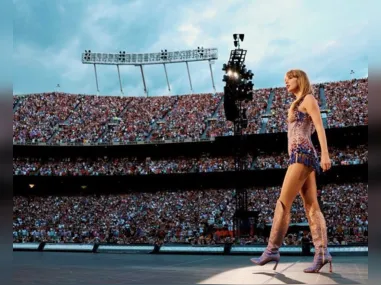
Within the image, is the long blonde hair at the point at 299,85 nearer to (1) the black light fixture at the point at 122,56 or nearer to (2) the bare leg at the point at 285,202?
(2) the bare leg at the point at 285,202

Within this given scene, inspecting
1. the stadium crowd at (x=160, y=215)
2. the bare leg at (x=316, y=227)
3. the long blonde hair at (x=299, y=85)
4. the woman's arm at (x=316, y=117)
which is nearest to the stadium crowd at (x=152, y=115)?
the stadium crowd at (x=160, y=215)

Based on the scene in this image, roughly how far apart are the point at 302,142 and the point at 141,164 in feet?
109

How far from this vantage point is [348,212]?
27203 millimetres

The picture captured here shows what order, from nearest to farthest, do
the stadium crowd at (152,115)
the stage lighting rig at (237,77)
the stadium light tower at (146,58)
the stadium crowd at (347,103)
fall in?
the stage lighting rig at (237,77), the stadium crowd at (347,103), the stadium crowd at (152,115), the stadium light tower at (146,58)

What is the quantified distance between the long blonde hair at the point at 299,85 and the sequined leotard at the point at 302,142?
0.18 ft

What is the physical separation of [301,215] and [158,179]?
15.0 meters

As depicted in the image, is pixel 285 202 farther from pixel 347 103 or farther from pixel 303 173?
pixel 347 103

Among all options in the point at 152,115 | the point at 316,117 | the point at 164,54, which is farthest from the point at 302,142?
the point at 164,54

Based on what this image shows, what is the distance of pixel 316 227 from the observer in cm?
639

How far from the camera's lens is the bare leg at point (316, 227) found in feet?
20.6

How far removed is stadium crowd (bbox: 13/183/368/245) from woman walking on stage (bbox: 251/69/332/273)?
51.1ft

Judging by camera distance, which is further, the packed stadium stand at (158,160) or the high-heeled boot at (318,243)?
the packed stadium stand at (158,160)

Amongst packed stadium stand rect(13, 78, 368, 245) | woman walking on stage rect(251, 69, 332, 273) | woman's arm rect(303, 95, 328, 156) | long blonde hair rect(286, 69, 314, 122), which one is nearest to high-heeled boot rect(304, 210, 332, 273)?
woman walking on stage rect(251, 69, 332, 273)
